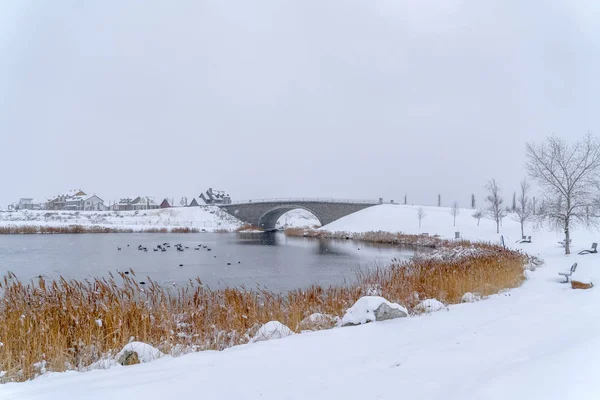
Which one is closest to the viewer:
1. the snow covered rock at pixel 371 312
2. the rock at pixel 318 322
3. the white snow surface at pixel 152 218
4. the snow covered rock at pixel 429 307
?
the snow covered rock at pixel 371 312

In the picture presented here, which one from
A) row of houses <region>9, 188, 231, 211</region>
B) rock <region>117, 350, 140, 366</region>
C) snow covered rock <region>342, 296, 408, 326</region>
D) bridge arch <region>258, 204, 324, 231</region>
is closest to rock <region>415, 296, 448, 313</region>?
snow covered rock <region>342, 296, 408, 326</region>

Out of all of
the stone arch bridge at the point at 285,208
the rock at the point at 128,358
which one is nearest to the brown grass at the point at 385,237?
the stone arch bridge at the point at 285,208

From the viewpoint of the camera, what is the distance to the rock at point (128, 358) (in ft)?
16.0

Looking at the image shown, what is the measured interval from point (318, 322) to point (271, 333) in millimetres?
1356

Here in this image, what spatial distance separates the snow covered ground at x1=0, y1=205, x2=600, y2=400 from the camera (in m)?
3.33

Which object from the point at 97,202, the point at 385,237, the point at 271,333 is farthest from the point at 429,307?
the point at 97,202

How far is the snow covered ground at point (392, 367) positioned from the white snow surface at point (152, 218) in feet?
185

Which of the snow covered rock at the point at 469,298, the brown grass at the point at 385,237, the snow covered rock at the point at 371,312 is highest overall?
the snow covered rock at the point at 371,312

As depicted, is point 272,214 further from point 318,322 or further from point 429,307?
point 318,322

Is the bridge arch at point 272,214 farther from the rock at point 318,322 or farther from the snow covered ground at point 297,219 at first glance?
the rock at point 318,322

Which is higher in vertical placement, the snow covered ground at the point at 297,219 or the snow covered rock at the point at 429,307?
the snow covered rock at the point at 429,307

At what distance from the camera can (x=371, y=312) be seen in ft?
21.5

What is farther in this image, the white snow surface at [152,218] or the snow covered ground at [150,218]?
the white snow surface at [152,218]

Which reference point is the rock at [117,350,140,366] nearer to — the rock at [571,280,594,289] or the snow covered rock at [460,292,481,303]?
the snow covered rock at [460,292,481,303]
